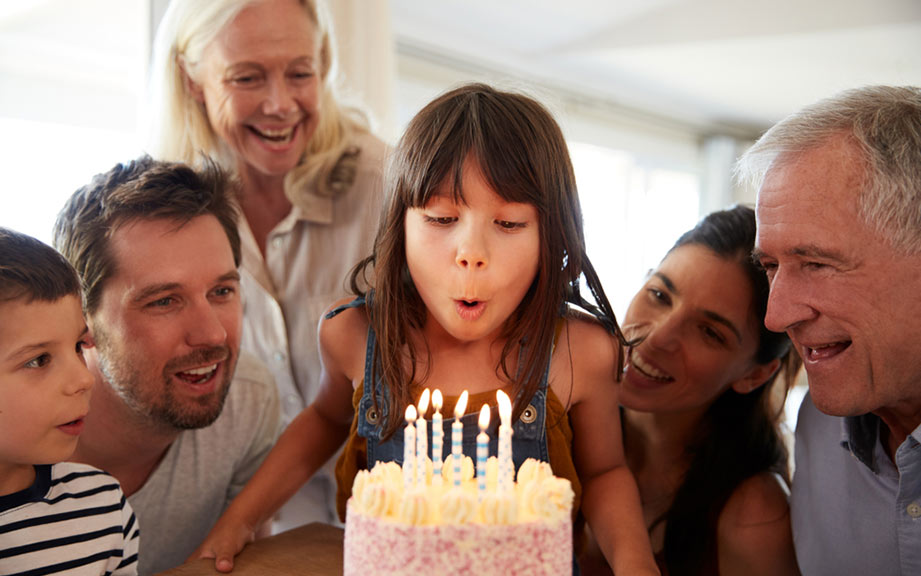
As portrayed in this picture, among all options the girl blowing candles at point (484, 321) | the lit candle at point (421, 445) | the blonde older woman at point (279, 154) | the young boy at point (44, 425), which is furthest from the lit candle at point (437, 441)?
the blonde older woman at point (279, 154)

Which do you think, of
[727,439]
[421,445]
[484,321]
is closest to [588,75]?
[727,439]

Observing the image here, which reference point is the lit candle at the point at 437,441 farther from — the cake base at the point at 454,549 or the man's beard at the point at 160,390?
the man's beard at the point at 160,390

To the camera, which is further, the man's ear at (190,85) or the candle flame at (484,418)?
the man's ear at (190,85)

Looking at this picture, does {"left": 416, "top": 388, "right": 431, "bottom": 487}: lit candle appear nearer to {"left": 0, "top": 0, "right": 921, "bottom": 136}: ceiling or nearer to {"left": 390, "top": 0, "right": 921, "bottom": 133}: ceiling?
{"left": 0, "top": 0, "right": 921, "bottom": 136}: ceiling

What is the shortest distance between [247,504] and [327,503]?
2.40 ft

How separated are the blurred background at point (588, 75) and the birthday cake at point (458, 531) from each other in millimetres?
822

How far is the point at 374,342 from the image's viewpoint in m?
1.44

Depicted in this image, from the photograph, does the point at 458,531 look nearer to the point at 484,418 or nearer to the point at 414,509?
the point at 414,509

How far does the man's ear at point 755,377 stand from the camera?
178cm

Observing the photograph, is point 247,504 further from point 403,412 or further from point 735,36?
point 735,36

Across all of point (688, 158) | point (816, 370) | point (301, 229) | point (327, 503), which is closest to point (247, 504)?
point (327, 503)

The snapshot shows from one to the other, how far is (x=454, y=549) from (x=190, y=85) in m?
1.68

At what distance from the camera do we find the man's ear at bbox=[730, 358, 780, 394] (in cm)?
178

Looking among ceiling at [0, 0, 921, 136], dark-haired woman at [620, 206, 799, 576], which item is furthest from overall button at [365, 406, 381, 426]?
ceiling at [0, 0, 921, 136]
